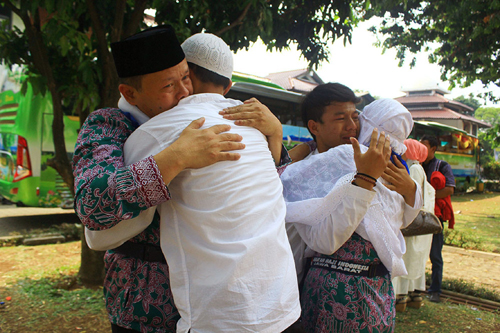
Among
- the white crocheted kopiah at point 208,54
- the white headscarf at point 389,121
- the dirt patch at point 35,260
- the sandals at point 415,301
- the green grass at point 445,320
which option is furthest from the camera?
the dirt patch at point 35,260

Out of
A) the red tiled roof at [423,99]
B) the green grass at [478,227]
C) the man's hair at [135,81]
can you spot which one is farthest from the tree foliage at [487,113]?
the man's hair at [135,81]

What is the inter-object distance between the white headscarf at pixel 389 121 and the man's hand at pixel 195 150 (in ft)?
2.68

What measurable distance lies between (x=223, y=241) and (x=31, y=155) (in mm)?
8302

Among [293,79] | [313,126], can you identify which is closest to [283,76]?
[293,79]

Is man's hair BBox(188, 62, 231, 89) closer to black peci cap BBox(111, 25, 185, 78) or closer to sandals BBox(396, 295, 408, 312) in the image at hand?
black peci cap BBox(111, 25, 185, 78)

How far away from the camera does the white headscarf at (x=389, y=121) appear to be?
1.75m

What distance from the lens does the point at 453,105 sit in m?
39.2

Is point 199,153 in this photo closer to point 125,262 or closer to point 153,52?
point 153,52

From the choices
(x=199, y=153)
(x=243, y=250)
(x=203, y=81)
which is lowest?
(x=243, y=250)

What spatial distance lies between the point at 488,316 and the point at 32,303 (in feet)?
16.6

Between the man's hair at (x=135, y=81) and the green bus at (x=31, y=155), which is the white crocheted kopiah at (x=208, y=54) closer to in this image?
the man's hair at (x=135, y=81)

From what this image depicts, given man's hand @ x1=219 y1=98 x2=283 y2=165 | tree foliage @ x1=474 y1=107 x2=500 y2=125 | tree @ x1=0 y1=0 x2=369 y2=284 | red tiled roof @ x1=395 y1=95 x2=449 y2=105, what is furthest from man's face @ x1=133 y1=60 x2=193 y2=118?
tree foliage @ x1=474 y1=107 x2=500 y2=125

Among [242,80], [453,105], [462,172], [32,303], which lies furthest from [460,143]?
[32,303]

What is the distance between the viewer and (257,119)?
4.57ft
